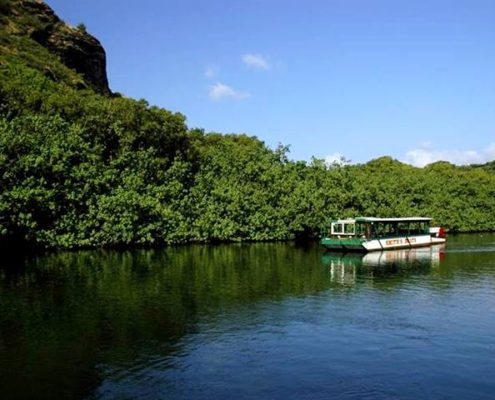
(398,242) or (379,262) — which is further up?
(398,242)

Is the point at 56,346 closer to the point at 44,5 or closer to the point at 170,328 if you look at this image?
the point at 170,328

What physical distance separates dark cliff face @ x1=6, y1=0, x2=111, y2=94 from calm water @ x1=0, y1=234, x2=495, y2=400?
8482cm

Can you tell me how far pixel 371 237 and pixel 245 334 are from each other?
46009 mm

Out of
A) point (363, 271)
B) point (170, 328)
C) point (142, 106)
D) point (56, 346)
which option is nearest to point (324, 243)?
point (363, 271)

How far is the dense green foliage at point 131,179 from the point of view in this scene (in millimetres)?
61031

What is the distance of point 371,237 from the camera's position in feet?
221

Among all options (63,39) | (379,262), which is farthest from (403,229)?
(63,39)

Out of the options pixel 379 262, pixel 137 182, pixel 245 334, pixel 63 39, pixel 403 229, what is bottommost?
pixel 245 334

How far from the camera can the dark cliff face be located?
4557 inches

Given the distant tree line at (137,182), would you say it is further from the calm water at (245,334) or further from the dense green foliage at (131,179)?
the calm water at (245,334)

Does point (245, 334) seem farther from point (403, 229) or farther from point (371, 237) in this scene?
point (403, 229)

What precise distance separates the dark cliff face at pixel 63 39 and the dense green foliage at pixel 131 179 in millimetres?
7148

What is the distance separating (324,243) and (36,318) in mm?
43769

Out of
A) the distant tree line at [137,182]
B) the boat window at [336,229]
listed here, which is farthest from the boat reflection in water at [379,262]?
the distant tree line at [137,182]
